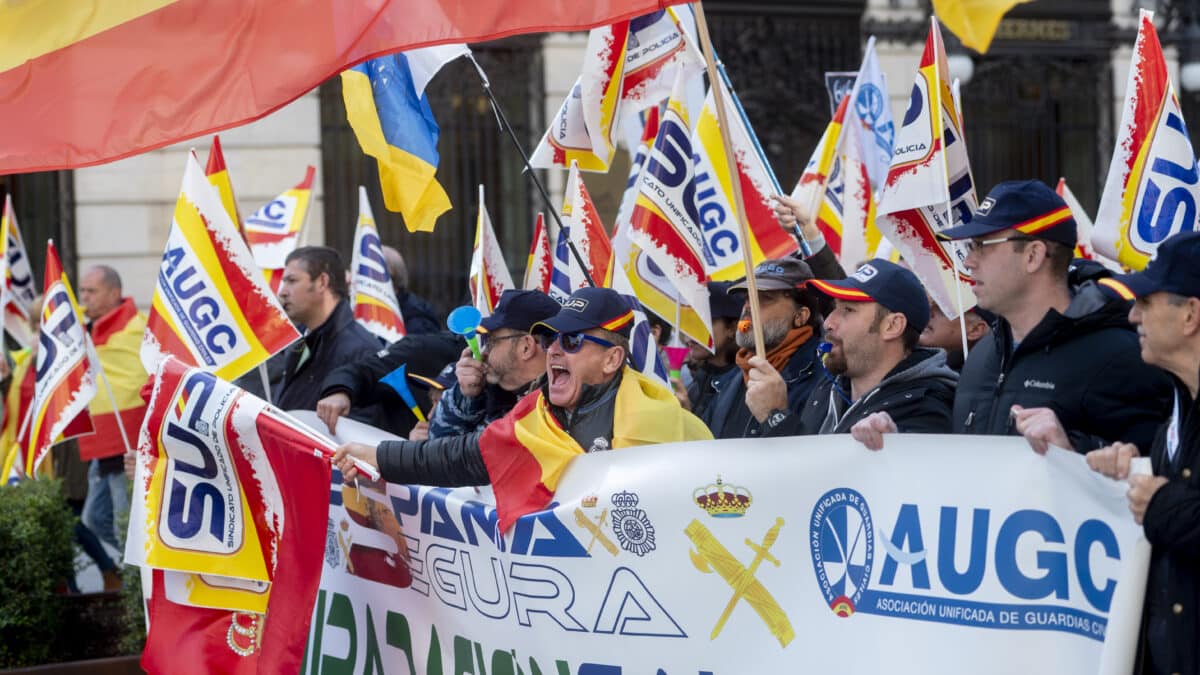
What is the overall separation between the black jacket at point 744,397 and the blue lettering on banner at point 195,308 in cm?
218

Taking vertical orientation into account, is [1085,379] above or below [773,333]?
above

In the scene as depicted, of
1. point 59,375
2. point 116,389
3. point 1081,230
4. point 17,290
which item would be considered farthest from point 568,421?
point 17,290

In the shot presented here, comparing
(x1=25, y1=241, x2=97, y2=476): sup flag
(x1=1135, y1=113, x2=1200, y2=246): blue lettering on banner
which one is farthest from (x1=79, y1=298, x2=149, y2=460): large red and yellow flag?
(x1=1135, y1=113, x2=1200, y2=246): blue lettering on banner

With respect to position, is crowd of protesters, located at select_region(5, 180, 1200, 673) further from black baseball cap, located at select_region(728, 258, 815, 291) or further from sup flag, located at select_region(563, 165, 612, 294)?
sup flag, located at select_region(563, 165, 612, 294)

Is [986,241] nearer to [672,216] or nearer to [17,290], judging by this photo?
[672,216]

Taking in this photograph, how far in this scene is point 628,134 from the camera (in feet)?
32.8

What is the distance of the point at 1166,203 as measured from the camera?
5.75m

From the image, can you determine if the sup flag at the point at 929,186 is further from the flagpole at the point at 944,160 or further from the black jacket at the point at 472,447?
the black jacket at the point at 472,447

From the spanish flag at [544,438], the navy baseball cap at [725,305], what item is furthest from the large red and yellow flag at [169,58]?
the navy baseball cap at [725,305]

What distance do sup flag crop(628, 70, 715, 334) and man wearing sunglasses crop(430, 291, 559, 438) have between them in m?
0.80

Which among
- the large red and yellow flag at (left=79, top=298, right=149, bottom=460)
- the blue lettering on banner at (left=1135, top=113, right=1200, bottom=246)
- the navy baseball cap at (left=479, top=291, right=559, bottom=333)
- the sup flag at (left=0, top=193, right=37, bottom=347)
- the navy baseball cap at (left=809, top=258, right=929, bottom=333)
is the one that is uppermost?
the blue lettering on banner at (left=1135, top=113, right=1200, bottom=246)

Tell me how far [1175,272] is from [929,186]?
2.30 meters

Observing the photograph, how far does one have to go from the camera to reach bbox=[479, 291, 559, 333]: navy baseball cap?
19.4 ft

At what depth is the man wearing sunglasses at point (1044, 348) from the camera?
4.33 metres
